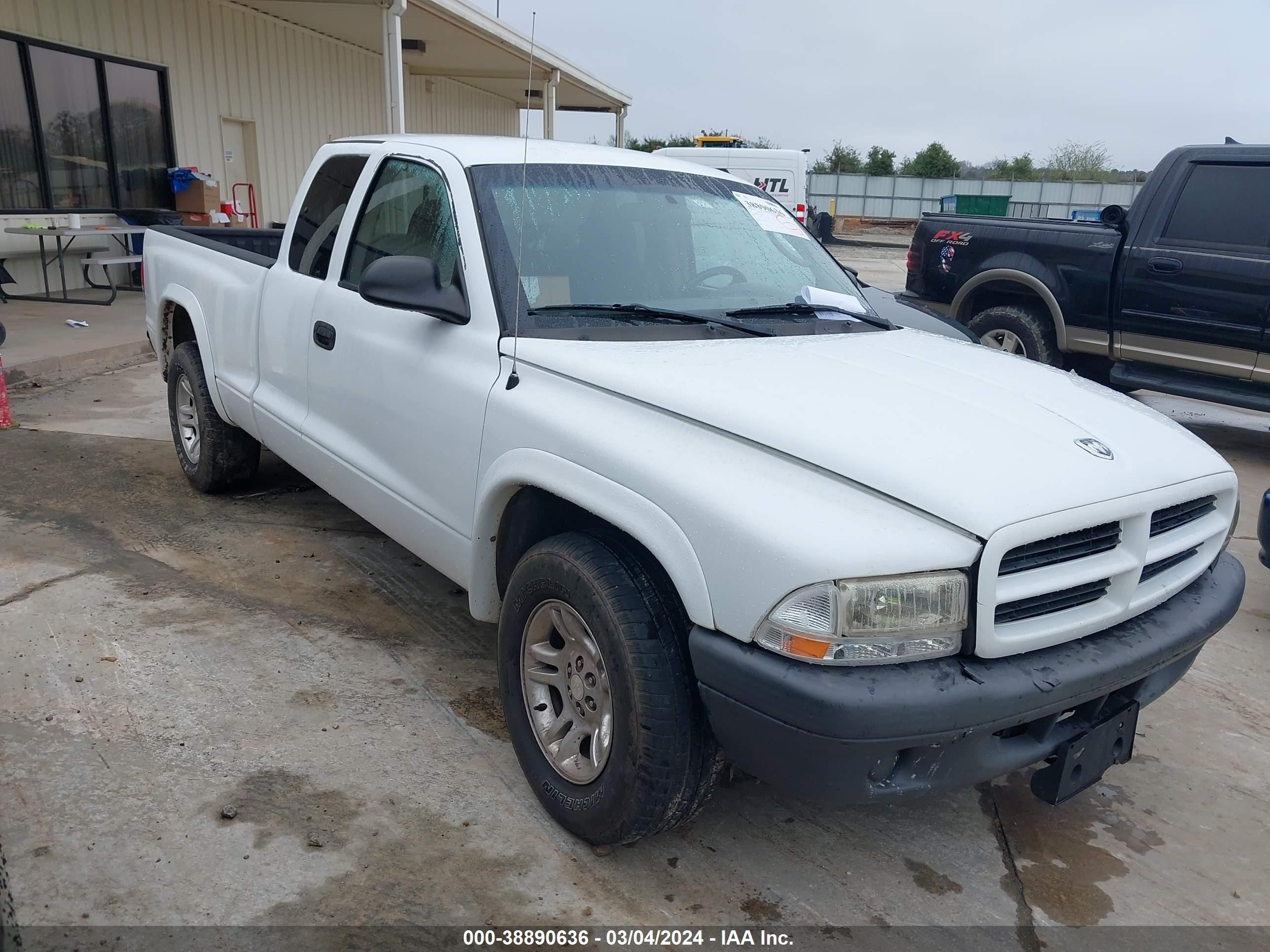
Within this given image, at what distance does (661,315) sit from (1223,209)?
586 centimetres

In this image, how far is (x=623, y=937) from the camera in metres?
→ 2.38

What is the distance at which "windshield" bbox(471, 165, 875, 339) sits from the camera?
303 cm

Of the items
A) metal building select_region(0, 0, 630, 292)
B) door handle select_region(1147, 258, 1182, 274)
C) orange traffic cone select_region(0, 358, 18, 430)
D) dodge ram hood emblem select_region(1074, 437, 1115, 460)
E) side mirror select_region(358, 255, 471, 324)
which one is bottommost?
orange traffic cone select_region(0, 358, 18, 430)

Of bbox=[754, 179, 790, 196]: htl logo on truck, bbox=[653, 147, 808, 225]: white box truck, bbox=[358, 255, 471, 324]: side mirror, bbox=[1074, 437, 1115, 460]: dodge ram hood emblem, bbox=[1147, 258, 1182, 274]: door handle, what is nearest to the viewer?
bbox=[1074, 437, 1115, 460]: dodge ram hood emblem

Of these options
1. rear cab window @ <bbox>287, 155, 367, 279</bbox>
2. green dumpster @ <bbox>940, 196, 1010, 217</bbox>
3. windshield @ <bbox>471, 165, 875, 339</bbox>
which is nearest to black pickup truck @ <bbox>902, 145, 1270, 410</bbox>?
windshield @ <bbox>471, 165, 875, 339</bbox>

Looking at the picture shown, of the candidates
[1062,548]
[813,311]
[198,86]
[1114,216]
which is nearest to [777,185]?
[1114,216]

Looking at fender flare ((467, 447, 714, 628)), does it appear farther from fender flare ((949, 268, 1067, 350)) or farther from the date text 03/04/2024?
fender flare ((949, 268, 1067, 350))

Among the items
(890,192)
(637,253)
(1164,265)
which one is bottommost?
(1164,265)

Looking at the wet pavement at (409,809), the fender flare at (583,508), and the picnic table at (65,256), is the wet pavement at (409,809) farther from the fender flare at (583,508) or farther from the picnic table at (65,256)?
the picnic table at (65,256)

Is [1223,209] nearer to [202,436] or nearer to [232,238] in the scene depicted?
[232,238]

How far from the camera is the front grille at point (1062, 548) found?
7.07ft

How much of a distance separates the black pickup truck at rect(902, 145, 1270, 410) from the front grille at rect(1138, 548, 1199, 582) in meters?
4.97

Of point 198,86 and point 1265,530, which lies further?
point 198,86

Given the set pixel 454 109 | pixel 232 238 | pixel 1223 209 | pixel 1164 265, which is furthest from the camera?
pixel 454 109
